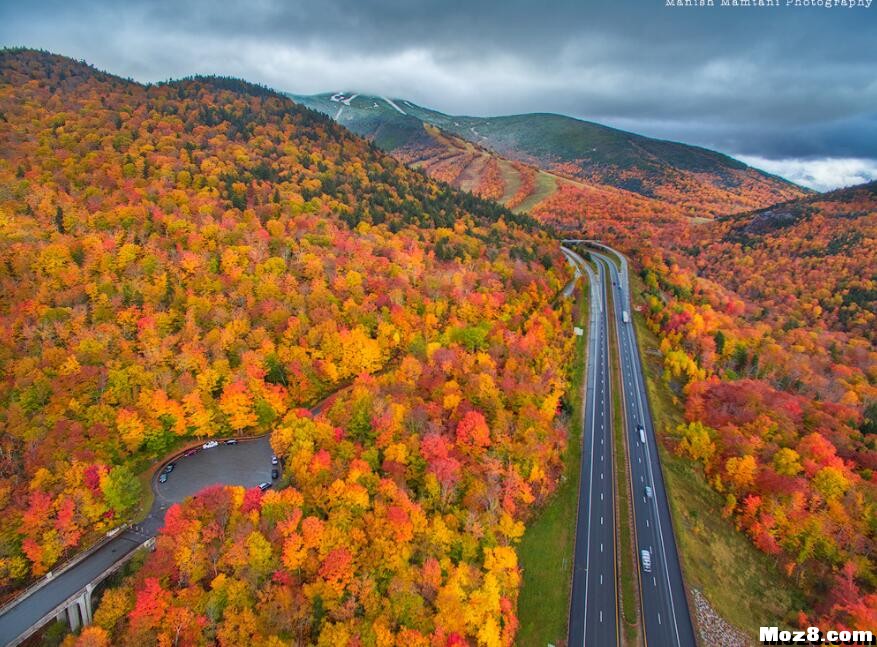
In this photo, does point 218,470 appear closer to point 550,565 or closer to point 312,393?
point 312,393

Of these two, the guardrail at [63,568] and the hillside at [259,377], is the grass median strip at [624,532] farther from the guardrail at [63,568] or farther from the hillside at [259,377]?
the guardrail at [63,568]

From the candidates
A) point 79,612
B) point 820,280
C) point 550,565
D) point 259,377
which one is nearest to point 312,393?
point 259,377

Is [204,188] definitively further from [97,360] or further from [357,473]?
[357,473]

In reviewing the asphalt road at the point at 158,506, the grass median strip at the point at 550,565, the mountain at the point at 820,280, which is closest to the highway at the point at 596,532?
the grass median strip at the point at 550,565

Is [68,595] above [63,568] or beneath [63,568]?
beneath

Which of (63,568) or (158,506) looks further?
(158,506)

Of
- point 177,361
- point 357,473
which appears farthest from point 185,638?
point 177,361
